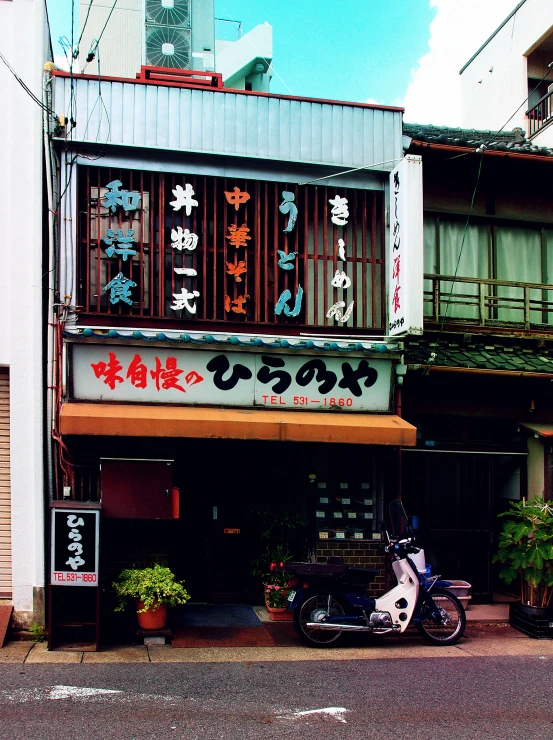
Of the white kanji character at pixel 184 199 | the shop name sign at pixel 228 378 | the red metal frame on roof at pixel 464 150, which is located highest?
the red metal frame on roof at pixel 464 150

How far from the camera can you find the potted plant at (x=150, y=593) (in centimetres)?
1032

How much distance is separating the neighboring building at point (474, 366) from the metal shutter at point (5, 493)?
257 inches

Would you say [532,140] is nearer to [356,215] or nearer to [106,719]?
[356,215]

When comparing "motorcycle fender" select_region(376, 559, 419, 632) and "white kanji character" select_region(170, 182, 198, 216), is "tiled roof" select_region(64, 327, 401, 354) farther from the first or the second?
"motorcycle fender" select_region(376, 559, 419, 632)

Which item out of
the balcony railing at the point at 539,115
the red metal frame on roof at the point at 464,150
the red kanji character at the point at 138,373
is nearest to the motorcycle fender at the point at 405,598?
the red kanji character at the point at 138,373

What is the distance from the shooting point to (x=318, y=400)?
11.9 m

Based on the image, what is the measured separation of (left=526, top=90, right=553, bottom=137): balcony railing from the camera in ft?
63.5

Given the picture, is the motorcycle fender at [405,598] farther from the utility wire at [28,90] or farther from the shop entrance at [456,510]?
the utility wire at [28,90]

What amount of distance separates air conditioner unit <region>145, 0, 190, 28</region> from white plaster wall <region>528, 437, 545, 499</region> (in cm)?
1176

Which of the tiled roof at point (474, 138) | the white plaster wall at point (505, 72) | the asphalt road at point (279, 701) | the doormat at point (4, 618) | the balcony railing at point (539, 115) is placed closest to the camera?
the asphalt road at point (279, 701)

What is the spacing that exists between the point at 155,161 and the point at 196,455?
4925 millimetres

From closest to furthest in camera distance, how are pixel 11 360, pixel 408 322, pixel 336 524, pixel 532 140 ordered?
pixel 11 360
pixel 408 322
pixel 336 524
pixel 532 140

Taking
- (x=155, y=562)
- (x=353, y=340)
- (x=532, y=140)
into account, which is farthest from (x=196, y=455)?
(x=532, y=140)

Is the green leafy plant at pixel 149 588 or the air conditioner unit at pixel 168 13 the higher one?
the air conditioner unit at pixel 168 13
